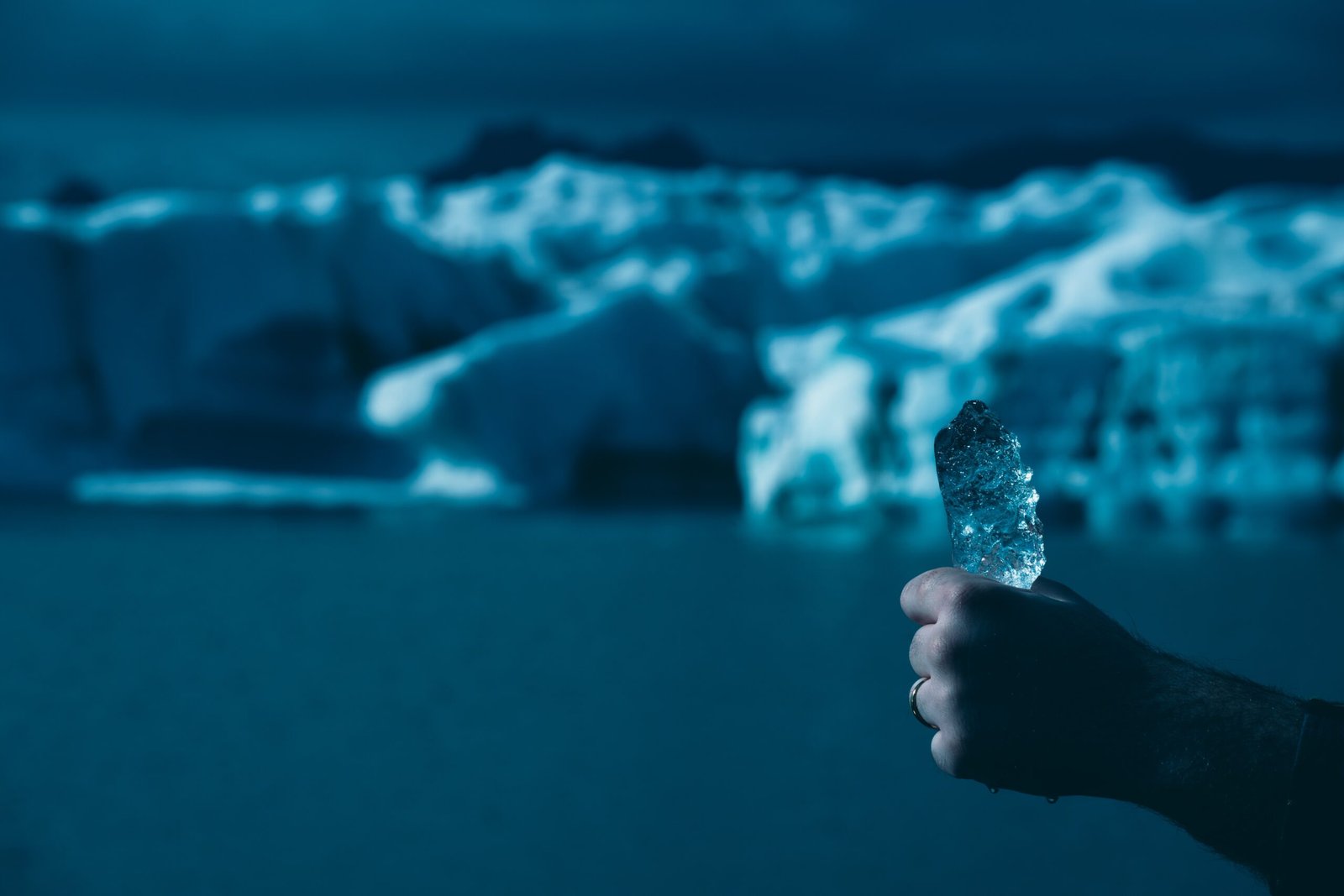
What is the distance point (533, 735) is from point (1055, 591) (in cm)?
562

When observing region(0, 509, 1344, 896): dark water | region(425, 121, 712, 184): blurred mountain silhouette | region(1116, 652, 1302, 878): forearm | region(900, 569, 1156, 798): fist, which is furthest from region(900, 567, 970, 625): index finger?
region(425, 121, 712, 184): blurred mountain silhouette

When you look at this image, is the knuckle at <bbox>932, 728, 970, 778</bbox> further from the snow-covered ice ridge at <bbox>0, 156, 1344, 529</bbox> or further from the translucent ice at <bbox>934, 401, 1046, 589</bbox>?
the snow-covered ice ridge at <bbox>0, 156, 1344, 529</bbox>

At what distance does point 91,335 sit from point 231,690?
59.7 feet

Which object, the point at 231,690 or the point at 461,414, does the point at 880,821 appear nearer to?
the point at 231,690

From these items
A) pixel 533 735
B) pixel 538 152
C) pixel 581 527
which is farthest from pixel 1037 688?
pixel 538 152

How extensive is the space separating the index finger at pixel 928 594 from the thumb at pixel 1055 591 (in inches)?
2.9

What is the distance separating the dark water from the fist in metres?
3.75

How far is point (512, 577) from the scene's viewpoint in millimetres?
12609

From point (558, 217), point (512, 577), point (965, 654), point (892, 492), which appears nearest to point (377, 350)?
point (892, 492)

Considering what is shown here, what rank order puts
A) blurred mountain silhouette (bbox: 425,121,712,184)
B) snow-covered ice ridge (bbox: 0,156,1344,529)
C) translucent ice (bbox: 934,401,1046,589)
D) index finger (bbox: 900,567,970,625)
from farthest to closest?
blurred mountain silhouette (bbox: 425,121,712,184) → snow-covered ice ridge (bbox: 0,156,1344,529) → translucent ice (bbox: 934,401,1046,589) → index finger (bbox: 900,567,970,625)

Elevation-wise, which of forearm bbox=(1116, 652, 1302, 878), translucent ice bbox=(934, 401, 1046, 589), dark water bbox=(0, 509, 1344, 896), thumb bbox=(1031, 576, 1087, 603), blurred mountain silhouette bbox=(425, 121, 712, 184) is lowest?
dark water bbox=(0, 509, 1344, 896)

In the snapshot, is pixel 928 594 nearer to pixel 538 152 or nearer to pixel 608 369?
pixel 608 369

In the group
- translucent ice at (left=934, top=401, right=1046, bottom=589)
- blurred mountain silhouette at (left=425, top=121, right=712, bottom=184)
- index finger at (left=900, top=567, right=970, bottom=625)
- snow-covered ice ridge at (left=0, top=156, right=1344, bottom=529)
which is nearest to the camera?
index finger at (left=900, top=567, right=970, bottom=625)

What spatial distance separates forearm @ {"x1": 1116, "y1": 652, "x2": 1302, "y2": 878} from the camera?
91 cm
